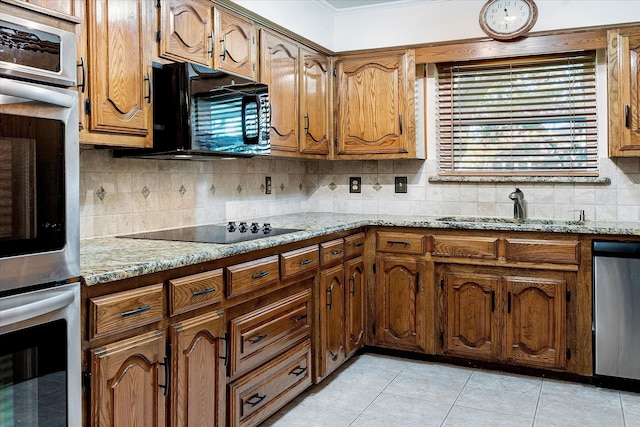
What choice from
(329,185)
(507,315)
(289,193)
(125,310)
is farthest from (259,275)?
(329,185)

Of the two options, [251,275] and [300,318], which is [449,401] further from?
[251,275]

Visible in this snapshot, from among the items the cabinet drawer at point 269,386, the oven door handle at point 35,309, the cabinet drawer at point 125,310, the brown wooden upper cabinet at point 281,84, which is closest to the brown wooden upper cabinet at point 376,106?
the brown wooden upper cabinet at point 281,84

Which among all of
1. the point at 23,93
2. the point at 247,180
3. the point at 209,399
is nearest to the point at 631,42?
the point at 247,180

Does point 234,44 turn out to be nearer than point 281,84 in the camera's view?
Yes

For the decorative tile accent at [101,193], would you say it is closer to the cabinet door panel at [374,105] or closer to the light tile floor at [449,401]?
the light tile floor at [449,401]

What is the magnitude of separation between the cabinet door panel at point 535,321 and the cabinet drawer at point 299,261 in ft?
3.81

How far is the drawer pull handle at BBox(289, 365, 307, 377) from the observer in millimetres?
2816

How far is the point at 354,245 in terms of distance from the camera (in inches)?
137

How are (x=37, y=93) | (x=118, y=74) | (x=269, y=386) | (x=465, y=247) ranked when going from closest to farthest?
(x=37, y=93) → (x=118, y=74) → (x=269, y=386) → (x=465, y=247)

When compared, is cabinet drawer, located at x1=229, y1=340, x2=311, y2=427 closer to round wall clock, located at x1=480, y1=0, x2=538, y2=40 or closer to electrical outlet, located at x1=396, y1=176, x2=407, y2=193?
electrical outlet, located at x1=396, y1=176, x2=407, y2=193

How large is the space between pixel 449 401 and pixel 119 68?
2201 millimetres

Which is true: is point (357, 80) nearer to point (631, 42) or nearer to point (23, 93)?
point (631, 42)

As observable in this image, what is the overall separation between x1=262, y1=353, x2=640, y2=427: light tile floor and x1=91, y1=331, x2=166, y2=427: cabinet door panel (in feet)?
2.88

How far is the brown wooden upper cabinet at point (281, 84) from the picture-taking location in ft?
10.8
